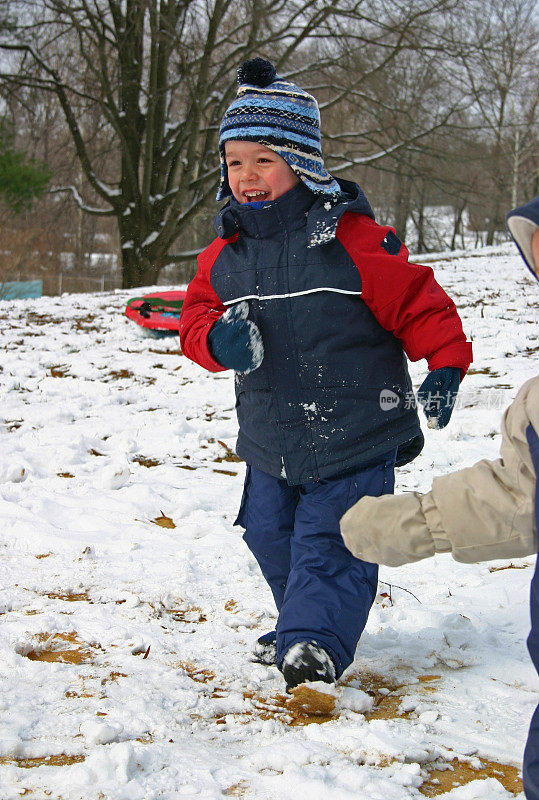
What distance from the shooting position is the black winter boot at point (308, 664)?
1.93 meters

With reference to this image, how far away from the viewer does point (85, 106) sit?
15789 mm

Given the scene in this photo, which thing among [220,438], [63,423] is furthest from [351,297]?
[63,423]

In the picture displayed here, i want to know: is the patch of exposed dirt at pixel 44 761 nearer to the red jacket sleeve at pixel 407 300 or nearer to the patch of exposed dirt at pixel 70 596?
the patch of exposed dirt at pixel 70 596

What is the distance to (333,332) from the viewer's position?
7.22ft

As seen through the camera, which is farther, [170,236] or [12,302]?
[170,236]

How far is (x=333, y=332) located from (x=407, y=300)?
23 centimetres

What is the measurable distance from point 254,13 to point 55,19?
3.81 metres

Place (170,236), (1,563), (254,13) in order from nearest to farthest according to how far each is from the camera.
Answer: (1,563), (254,13), (170,236)

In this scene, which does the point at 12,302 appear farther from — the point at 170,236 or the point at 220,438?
the point at 220,438

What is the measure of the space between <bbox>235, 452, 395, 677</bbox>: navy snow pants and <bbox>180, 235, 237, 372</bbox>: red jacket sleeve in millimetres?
403

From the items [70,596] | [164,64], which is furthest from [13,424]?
[164,64]

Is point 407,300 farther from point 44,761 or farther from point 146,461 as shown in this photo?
point 146,461

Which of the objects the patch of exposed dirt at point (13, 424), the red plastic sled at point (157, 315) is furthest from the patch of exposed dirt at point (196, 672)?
the red plastic sled at point (157, 315)

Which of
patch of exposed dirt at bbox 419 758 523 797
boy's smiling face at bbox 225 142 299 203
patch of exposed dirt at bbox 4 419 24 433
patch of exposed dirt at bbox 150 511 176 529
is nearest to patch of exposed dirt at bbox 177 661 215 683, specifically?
patch of exposed dirt at bbox 419 758 523 797
